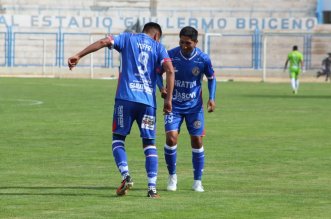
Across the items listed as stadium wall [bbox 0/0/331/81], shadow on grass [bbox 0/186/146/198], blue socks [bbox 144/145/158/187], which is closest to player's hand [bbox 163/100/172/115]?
blue socks [bbox 144/145/158/187]

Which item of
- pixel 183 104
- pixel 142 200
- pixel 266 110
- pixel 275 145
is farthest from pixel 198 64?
pixel 266 110

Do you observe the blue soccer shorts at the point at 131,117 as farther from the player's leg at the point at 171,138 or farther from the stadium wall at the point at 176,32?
the stadium wall at the point at 176,32

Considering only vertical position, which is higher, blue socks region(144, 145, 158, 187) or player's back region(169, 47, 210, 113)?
Answer: player's back region(169, 47, 210, 113)

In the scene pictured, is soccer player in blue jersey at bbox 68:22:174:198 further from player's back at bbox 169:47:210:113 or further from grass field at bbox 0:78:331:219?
player's back at bbox 169:47:210:113

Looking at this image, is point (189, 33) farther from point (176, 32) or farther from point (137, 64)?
point (176, 32)

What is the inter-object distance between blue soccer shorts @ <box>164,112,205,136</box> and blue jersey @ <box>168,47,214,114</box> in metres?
0.07

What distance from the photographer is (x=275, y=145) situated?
69.6ft

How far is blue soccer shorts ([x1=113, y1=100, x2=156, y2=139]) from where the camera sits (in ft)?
43.8

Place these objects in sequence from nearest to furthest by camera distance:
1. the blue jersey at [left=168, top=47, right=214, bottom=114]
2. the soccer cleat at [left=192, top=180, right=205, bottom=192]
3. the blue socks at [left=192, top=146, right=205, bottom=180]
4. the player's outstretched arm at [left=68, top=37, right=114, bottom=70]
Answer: the player's outstretched arm at [left=68, top=37, right=114, bottom=70] < the soccer cleat at [left=192, top=180, right=205, bottom=192] < the blue socks at [left=192, top=146, right=205, bottom=180] < the blue jersey at [left=168, top=47, right=214, bottom=114]

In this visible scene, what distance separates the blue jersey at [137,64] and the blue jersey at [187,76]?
1.02 metres

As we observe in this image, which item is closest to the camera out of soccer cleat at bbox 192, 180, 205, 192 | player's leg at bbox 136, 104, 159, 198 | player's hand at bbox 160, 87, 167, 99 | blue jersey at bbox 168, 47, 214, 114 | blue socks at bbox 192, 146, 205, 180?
player's leg at bbox 136, 104, 159, 198

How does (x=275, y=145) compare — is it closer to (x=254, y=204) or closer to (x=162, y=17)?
(x=254, y=204)

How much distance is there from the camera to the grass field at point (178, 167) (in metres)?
12.2

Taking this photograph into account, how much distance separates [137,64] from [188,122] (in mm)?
1482
